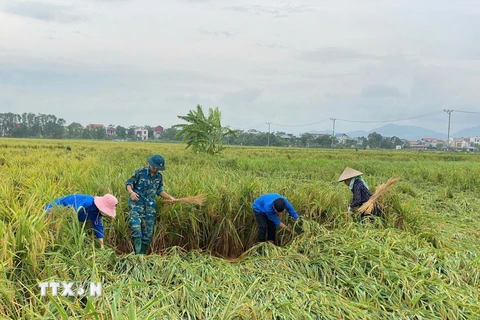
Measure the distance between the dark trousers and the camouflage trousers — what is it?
4.41ft

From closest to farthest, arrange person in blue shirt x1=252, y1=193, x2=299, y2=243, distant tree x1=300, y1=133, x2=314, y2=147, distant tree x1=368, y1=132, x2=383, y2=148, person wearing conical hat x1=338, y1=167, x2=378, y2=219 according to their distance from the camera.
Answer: person in blue shirt x1=252, y1=193, x2=299, y2=243, person wearing conical hat x1=338, y1=167, x2=378, y2=219, distant tree x1=300, y1=133, x2=314, y2=147, distant tree x1=368, y1=132, x2=383, y2=148

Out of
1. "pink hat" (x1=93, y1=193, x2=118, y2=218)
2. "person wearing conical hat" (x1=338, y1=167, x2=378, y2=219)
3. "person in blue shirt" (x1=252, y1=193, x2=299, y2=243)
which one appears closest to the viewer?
"pink hat" (x1=93, y1=193, x2=118, y2=218)

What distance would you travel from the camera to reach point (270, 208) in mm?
4258

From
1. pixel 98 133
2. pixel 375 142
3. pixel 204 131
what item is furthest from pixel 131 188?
pixel 375 142

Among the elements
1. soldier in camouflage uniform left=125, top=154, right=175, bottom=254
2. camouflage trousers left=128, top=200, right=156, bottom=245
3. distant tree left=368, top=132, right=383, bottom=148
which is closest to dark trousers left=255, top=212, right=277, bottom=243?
soldier in camouflage uniform left=125, top=154, right=175, bottom=254

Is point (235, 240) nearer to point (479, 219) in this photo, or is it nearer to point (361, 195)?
point (361, 195)

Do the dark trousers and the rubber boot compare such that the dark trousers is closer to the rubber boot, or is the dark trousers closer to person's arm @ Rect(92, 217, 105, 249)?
the rubber boot

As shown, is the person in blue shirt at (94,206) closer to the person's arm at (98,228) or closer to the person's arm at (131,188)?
the person's arm at (98,228)

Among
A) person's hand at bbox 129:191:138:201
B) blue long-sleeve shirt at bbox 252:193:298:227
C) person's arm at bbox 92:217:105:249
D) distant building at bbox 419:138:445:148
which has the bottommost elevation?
person's arm at bbox 92:217:105:249

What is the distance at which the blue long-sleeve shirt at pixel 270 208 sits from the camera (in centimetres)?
426

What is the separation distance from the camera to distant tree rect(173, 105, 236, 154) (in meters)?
14.2

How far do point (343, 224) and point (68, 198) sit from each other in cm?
333

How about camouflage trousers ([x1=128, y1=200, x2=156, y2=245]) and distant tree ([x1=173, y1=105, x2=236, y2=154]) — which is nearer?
camouflage trousers ([x1=128, y1=200, x2=156, y2=245])

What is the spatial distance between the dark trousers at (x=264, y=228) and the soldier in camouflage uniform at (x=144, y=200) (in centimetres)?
115
